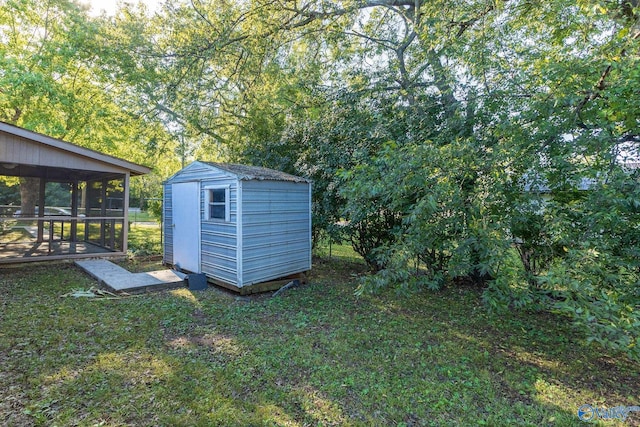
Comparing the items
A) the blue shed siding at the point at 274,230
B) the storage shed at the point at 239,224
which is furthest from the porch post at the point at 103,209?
the blue shed siding at the point at 274,230

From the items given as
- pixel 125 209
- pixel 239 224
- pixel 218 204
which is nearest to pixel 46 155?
pixel 125 209

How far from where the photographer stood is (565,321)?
454 cm

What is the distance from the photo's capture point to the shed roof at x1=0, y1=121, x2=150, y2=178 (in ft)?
18.7

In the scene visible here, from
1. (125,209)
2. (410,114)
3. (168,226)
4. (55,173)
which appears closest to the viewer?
(410,114)

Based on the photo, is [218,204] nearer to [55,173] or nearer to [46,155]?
[46,155]

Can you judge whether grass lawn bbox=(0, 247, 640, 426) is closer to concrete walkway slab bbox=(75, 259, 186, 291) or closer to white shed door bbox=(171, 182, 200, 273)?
concrete walkway slab bbox=(75, 259, 186, 291)

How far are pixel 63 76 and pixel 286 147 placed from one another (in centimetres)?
906

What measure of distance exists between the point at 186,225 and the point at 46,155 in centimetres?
310

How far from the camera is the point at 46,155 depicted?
20.1 ft

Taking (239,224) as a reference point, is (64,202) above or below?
above

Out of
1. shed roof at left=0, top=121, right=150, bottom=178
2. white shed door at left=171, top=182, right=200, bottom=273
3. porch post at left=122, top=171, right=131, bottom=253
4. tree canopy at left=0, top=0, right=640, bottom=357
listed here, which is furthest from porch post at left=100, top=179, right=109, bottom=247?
tree canopy at left=0, top=0, right=640, bottom=357

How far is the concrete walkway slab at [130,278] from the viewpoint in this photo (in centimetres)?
520

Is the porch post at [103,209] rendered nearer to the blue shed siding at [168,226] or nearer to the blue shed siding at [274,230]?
the blue shed siding at [168,226]

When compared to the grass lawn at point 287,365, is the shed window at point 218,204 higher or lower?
higher
